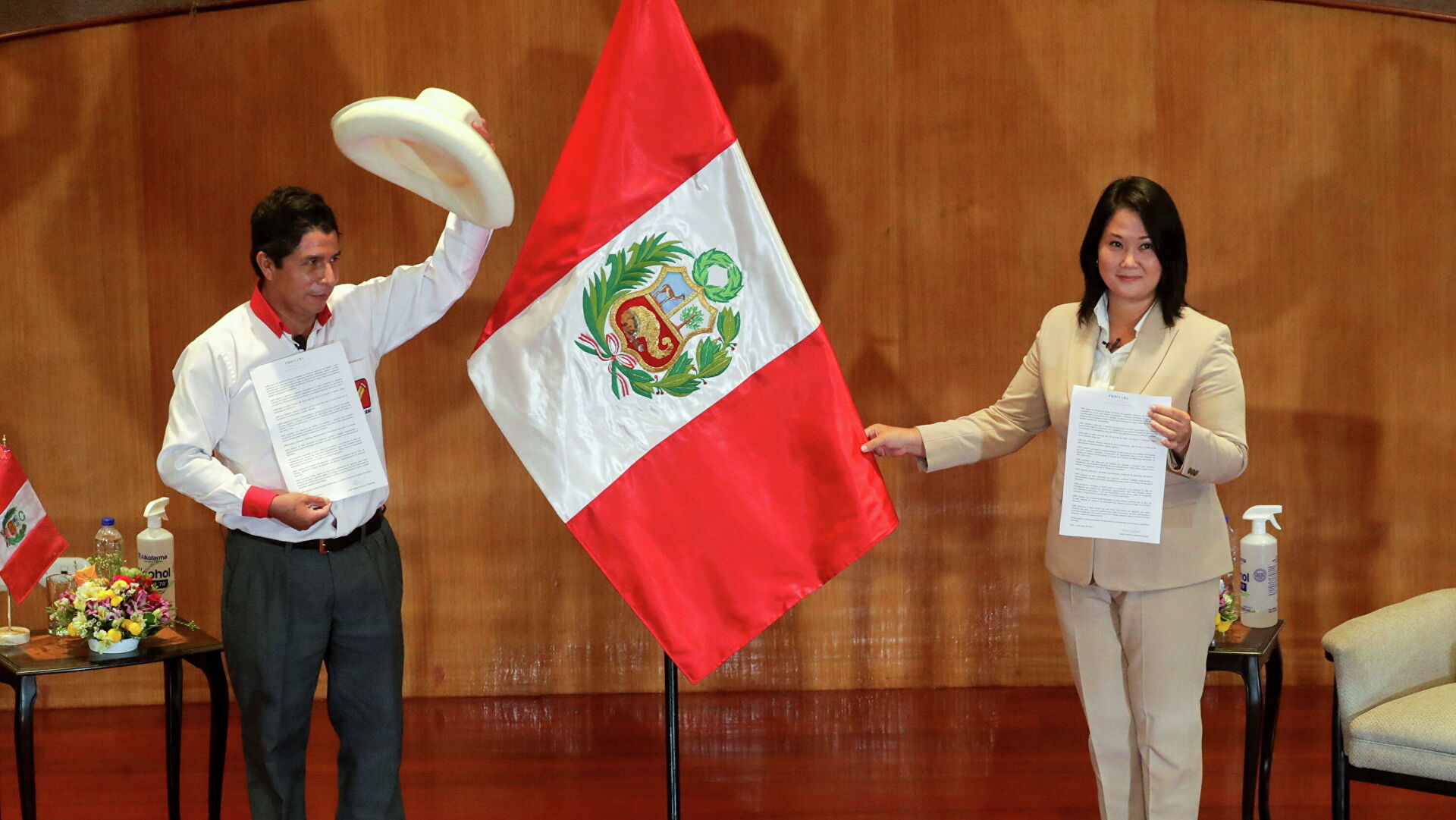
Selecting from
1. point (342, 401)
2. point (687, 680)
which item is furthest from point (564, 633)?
point (342, 401)

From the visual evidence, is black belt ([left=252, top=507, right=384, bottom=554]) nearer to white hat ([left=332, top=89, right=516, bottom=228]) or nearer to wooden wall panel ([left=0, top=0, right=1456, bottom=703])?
white hat ([left=332, top=89, right=516, bottom=228])

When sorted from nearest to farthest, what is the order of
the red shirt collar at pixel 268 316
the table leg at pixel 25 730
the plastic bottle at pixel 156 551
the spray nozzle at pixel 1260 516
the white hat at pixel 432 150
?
the white hat at pixel 432 150 < the red shirt collar at pixel 268 316 < the table leg at pixel 25 730 < the spray nozzle at pixel 1260 516 < the plastic bottle at pixel 156 551

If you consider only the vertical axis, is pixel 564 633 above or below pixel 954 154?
below

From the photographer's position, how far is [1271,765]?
11.4 ft

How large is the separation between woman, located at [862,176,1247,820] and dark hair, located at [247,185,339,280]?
3.73ft

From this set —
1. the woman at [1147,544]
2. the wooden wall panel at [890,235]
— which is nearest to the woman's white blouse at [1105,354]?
the woman at [1147,544]

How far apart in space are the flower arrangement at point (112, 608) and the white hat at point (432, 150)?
1271mm

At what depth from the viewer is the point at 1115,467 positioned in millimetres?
2238

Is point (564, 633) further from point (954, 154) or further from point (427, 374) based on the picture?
point (954, 154)

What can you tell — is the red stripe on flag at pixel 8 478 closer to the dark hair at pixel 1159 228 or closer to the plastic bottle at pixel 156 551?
the plastic bottle at pixel 156 551

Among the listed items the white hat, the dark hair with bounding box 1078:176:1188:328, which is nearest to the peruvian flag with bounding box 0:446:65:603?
the white hat

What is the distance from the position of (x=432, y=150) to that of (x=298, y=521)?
0.73 m

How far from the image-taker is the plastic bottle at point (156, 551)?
316 cm

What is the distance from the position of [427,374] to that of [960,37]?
2.01 metres
